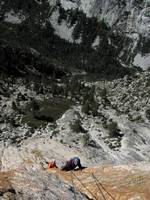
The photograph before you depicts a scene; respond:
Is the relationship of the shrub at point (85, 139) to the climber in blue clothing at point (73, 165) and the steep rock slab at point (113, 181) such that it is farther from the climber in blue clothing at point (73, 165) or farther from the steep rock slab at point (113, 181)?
the steep rock slab at point (113, 181)

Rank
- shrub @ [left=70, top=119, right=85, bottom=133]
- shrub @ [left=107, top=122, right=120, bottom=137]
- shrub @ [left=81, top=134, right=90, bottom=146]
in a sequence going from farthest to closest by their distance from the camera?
shrub @ [left=107, top=122, right=120, bottom=137] < shrub @ [left=70, top=119, right=85, bottom=133] < shrub @ [left=81, top=134, right=90, bottom=146]

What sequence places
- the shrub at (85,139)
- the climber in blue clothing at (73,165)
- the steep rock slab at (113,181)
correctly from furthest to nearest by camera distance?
the shrub at (85,139), the climber in blue clothing at (73,165), the steep rock slab at (113,181)

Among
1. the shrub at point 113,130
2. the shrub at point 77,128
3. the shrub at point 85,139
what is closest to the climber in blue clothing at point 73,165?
the shrub at point 85,139

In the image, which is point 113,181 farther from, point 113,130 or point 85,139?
point 113,130

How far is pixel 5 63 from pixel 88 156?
7819cm

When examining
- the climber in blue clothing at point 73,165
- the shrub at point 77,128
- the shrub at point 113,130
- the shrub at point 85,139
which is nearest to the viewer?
the climber in blue clothing at point 73,165

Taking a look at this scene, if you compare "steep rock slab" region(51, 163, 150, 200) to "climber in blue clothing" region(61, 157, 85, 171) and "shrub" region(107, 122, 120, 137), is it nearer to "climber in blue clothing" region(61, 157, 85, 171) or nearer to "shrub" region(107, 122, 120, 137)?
"climber in blue clothing" region(61, 157, 85, 171)

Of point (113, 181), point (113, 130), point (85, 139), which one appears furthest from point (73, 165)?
point (113, 130)

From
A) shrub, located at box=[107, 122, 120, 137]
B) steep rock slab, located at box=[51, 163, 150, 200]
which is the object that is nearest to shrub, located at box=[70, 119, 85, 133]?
shrub, located at box=[107, 122, 120, 137]

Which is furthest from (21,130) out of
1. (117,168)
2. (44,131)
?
(117,168)

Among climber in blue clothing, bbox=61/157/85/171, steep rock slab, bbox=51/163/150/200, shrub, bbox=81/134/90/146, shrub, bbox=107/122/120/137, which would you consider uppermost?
shrub, bbox=107/122/120/137

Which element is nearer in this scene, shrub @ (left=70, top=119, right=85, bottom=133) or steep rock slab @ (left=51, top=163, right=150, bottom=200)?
steep rock slab @ (left=51, top=163, right=150, bottom=200)

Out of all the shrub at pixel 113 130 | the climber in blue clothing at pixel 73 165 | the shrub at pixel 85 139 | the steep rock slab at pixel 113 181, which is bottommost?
the steep rock slab at pixel 113 181

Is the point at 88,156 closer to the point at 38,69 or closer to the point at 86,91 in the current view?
the point at 86,91
